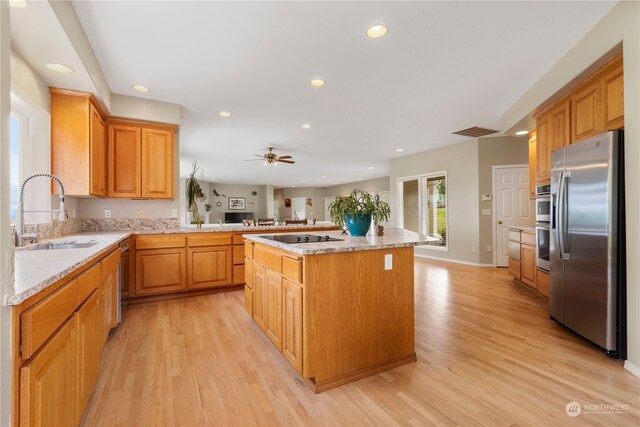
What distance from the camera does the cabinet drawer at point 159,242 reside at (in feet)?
11.6

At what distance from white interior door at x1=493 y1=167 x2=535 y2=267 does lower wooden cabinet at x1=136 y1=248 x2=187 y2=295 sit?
5458mm

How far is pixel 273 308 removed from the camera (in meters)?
2.28

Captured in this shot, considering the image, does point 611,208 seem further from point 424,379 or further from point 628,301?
point 424,379

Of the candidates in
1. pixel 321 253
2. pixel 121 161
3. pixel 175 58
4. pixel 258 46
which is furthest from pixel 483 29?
pixel 121 161

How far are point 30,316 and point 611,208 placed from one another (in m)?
3.29

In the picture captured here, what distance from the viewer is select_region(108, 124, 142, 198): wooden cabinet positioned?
3.59 meters

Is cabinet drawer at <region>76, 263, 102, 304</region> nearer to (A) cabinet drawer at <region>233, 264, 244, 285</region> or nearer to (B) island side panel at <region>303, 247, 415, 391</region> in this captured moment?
(B) island side panel at <region>303, 247, 415, 391</region>

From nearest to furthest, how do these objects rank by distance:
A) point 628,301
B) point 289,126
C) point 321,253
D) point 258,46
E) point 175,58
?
point 321,253 → point 628,301 → point 258,46 → point 175,58 → point 289,126

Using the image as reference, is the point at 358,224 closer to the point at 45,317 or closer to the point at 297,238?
the point at 297,238

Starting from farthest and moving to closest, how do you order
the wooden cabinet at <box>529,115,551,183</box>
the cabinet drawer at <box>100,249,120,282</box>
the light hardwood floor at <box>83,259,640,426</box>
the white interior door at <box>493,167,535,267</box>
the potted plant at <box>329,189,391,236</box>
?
the white interior door at <box>493,167,535,267</box> < the wooden cabinet at <box>529,115,551,183</box> < the potted plant at <box>329,189,391,236</box> < the cabinet drawer at <box>100,249,120,282</box> < the light hardwood floor at <box>83,259,640,426</box>

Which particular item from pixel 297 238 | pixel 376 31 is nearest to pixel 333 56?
pixel 376 31

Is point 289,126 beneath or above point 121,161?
above

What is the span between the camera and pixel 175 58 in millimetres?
2660

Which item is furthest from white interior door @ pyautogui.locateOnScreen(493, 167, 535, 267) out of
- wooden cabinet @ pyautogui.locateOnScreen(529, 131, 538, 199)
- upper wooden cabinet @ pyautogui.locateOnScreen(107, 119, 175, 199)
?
upper wooden cabinet @ pyautogui.locateOnScreen(107, 119, 175, 199)
